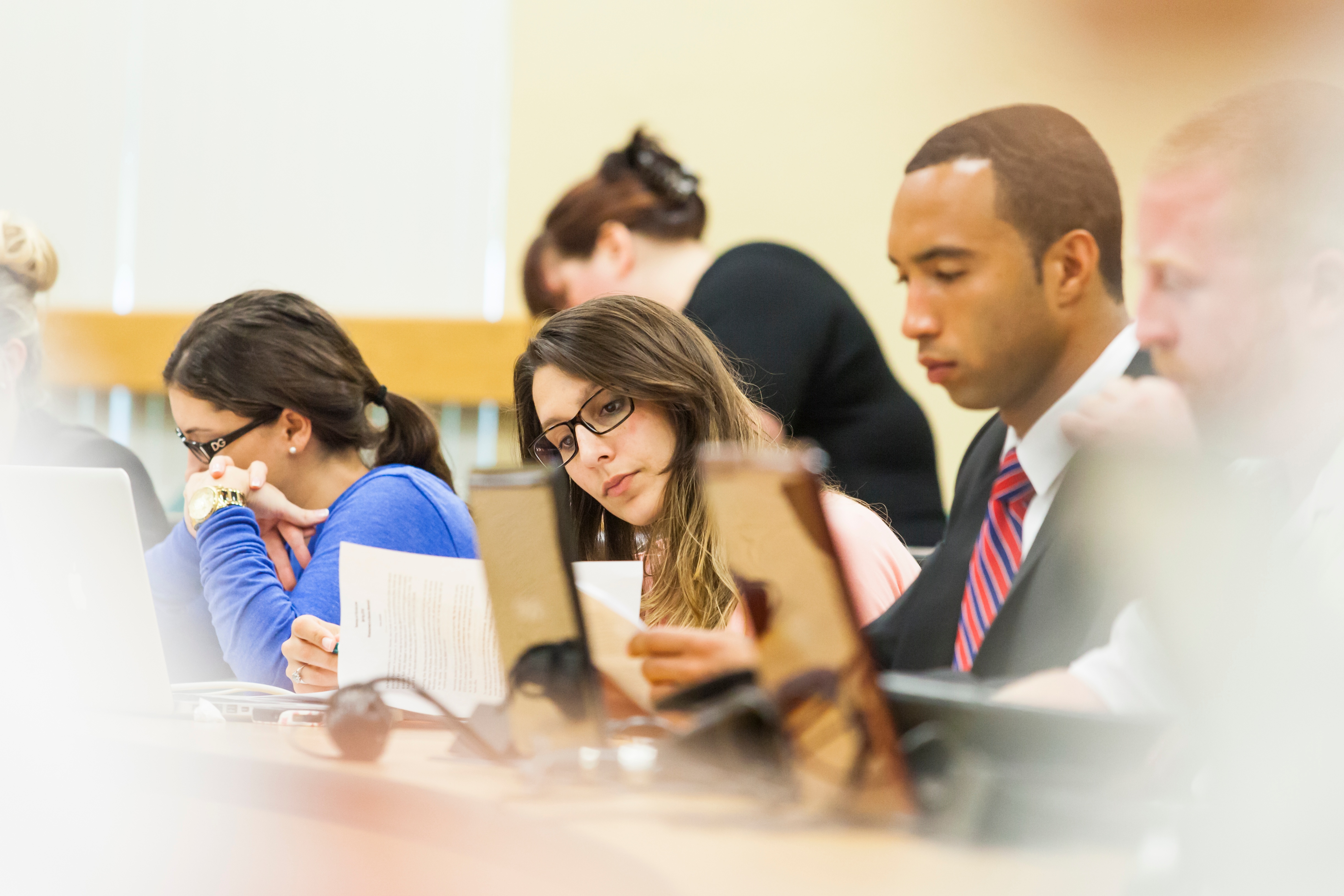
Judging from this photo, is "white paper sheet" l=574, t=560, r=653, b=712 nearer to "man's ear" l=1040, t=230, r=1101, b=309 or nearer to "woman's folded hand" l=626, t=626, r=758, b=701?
"woman's folded hand" l=626, t=626, r=758, b=701

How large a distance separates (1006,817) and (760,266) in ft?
5.31

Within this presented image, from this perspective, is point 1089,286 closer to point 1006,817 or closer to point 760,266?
point 1006,817

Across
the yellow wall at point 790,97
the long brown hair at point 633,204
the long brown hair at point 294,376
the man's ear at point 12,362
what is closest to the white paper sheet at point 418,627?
the long brown hair at point 294,376

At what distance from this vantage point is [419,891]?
92 centimetres

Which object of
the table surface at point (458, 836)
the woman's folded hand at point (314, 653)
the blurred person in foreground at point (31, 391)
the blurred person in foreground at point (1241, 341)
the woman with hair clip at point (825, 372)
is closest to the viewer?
the table surface at point (458, 836)

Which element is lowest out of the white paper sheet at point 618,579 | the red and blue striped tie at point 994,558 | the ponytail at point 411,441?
the ponytail at point 411,441

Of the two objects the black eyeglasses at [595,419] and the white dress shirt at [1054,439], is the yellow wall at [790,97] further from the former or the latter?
the white dress shirt at [1054,439]

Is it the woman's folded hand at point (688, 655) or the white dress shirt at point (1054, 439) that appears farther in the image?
the white dress shirt at point (1054, 439)

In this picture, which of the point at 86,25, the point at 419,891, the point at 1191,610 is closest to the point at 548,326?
the point at 419,891

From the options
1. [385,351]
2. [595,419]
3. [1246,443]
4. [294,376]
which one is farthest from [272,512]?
[385,351]

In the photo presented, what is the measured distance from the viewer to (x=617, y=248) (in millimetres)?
2574

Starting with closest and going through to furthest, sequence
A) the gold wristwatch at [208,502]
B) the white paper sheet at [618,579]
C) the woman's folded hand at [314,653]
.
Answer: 1. the white paper sheet at [618,579]
2. the woman's folded hand at [314,653]
3. the gold wristwatch at [208,502]

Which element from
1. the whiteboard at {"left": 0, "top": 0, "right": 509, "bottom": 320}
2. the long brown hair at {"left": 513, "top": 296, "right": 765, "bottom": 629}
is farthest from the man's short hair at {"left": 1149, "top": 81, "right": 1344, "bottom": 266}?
the whiteboard at {"left": 0, "top": 0, "right": 509, "bottom": 320}

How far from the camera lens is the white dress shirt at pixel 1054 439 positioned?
115 cm
